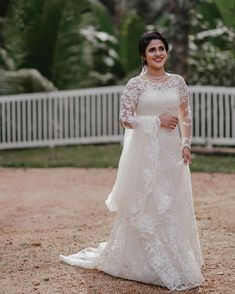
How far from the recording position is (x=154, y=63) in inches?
190

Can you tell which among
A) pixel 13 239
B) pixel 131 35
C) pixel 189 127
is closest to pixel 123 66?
pixel 131 35

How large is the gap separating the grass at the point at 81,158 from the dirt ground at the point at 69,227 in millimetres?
403

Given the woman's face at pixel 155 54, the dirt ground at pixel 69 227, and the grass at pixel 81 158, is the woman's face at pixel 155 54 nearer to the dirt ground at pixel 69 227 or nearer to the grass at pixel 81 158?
the dirt ground at pixel 69 227

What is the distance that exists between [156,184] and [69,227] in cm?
213

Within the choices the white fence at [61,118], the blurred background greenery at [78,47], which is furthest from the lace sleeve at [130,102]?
the blurred background greenery at [78,47]

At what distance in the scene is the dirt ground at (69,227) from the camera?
4.91m

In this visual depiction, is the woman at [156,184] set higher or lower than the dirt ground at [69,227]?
higher

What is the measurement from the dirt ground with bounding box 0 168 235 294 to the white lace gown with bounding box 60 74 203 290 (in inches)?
5.6

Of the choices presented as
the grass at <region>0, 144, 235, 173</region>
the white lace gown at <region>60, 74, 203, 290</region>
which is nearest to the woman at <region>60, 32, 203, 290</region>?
the white lace gown at <region>60, 74, 203, 290</region>

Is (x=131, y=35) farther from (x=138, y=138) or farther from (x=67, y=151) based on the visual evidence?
(x=138, y=138)

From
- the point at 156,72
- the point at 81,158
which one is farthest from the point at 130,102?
the point at 81,158

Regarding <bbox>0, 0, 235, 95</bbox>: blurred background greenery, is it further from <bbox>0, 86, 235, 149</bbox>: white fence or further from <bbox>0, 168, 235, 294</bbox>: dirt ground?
<bbox>0, 168, 235, 294</bbox>: dirt ground

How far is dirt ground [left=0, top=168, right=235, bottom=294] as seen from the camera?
491 cm

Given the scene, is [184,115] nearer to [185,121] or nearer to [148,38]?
[185,121]
